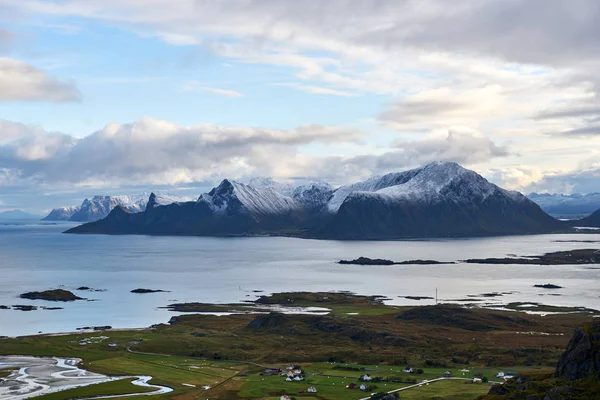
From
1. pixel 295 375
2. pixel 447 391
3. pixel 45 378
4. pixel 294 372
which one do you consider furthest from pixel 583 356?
pixel 45 378

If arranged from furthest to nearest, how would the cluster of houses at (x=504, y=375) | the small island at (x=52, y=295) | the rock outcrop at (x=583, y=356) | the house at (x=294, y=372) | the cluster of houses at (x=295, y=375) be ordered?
1. the small island at (x=52, y=295)
2. the house at (x=294, y=372)
3. the cluster of houses at (x=295, y=375)
4. the cluster of houses at (x=504, y=375)
5. the rock outcrop at (x=583, y=356)

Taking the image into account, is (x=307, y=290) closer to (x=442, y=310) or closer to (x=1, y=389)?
(x=442, y=310)

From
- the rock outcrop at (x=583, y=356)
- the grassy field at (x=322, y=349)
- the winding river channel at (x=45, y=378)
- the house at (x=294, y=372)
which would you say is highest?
the rock outcrop at (x=583, y=356)

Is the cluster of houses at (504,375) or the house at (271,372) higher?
the cluster of houses at (504,375)

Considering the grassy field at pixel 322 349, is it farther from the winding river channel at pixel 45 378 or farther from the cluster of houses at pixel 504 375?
the cluster of houses at pixel 504 375

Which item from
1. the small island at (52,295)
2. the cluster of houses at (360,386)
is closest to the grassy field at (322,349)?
the cluster of houses at (360,386)

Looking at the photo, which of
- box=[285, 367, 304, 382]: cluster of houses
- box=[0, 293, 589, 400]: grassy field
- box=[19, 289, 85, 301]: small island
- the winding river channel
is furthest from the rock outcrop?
box=[19, 289, 85, 301]: small island

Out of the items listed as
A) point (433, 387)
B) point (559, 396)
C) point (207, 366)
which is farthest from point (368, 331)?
point (559, 396)

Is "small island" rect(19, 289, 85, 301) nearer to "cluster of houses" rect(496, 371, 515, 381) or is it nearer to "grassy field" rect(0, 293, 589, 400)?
"grassy field" rect(0, 293, 589, 400)
